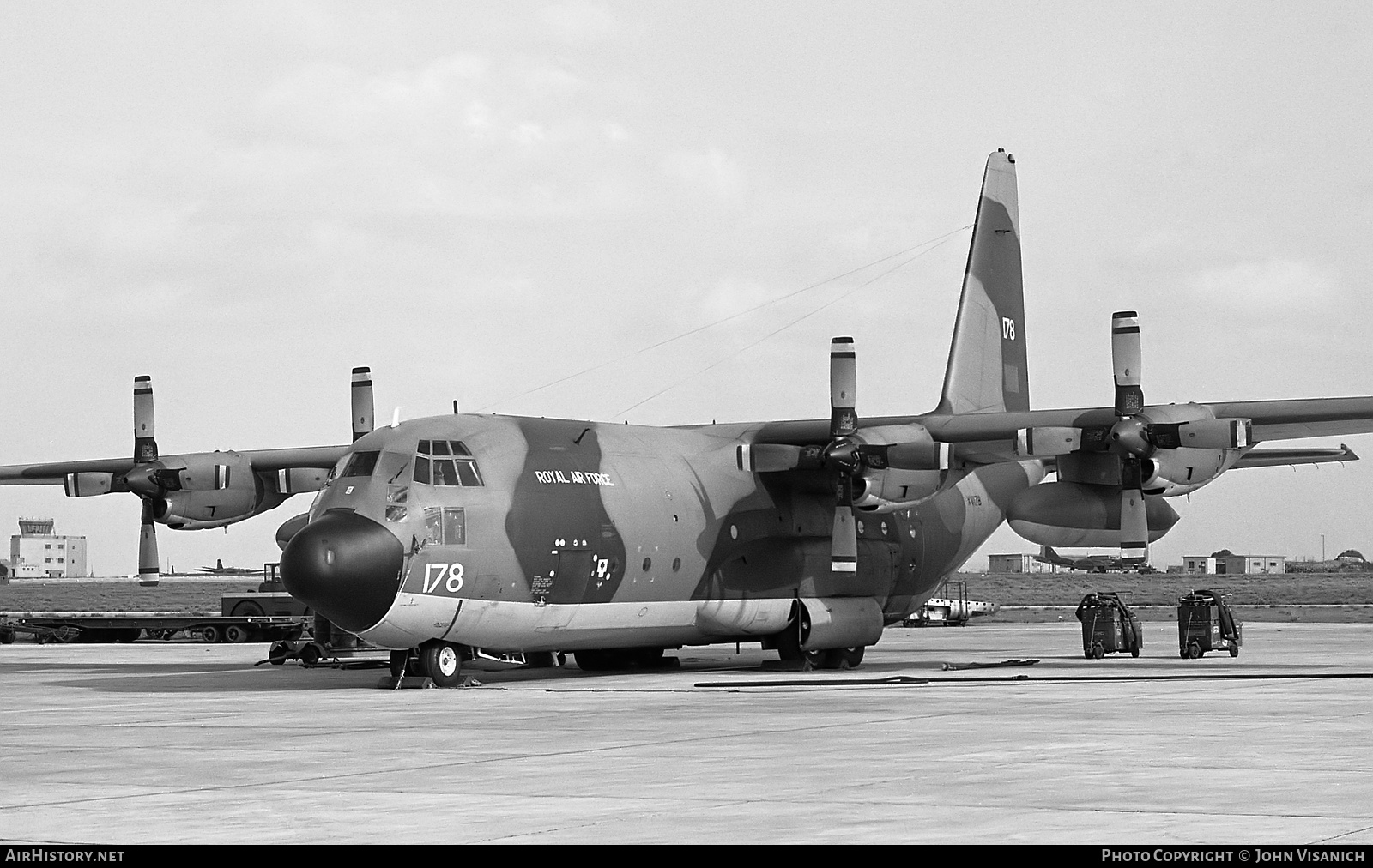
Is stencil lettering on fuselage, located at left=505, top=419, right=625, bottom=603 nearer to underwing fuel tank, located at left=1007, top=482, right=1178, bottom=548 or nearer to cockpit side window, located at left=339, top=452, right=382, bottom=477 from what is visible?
cockpit side window, located at left=339, top=452, right=382, bottom=477

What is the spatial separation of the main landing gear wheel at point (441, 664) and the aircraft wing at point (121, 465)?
5.80 meters

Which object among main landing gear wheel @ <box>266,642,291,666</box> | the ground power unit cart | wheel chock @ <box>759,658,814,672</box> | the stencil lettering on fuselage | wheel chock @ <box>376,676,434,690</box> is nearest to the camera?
wheel chock @ <box>376,676,434,690</box>

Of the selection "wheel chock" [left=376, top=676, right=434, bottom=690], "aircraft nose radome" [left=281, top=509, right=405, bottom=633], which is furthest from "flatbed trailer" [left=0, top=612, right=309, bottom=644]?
"aircraft nose radome" [left=281, top=509, right=405, bottom=633]

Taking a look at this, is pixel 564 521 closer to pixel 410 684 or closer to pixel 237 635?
pixel 410 684

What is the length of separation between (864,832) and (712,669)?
65.5 feet

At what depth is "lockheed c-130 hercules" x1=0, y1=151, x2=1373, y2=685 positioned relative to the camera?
2294 centimetres

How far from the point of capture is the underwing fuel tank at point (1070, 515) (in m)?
26.7

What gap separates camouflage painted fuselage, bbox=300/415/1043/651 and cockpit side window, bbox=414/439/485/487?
0.11 feet

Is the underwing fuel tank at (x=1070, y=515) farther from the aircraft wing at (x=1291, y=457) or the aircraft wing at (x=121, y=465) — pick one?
the aircraft wing at (x=121, y=465)

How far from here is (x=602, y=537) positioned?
24.9 m

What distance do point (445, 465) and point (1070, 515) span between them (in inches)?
404

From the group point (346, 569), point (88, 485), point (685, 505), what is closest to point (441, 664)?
point (346, 569)

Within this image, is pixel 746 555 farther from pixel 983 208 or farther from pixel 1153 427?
pixel 983 208

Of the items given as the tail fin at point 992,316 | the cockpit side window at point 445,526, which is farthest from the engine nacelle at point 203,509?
the tail fin at point 992,316
